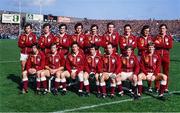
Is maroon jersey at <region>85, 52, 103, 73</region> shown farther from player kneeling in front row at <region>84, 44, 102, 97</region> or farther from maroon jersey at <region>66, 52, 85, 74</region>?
maroon jersey at <region>66, 52, 85, 74</region>

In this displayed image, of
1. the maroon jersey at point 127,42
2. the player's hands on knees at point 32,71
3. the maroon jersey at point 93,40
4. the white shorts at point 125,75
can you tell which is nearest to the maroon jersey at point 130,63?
the white shorts at point 125,75

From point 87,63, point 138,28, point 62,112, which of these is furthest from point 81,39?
point 138,28

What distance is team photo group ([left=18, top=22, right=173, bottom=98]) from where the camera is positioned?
885 centimetres

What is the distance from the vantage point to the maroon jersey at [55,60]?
369 inches

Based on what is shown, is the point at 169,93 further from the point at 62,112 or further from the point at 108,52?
the point at 62,112

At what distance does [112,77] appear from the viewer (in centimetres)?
873

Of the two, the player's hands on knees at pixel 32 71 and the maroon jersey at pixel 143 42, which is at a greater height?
the maroon jersey at pixel 143 42

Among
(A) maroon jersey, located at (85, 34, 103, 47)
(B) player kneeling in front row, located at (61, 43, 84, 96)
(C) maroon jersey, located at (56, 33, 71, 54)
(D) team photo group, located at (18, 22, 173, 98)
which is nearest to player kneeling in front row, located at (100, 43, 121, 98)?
(D) team photo group, located at (18, 22, 173, 98)

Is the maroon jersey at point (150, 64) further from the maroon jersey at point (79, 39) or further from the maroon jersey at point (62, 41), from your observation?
the maroon jersey at point (62, 41)

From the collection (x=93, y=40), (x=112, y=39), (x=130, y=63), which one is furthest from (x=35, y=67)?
(x=130, y=63)

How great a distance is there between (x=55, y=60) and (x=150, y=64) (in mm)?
2311

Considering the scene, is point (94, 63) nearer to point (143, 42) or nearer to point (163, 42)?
point (143, 42)

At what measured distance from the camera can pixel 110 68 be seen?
8.95 metres

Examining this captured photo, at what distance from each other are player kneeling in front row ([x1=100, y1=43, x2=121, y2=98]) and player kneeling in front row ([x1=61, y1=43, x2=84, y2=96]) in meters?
0.55
